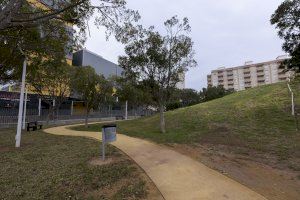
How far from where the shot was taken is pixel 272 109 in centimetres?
1988

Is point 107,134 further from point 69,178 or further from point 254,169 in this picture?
point 254,169

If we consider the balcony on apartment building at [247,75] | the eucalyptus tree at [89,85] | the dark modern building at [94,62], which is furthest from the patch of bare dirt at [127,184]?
the balcony on apartment building at [247,75]

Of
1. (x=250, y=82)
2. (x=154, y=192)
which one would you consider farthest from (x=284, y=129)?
(x=250, y=82)

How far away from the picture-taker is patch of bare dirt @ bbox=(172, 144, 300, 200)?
21.2 ft

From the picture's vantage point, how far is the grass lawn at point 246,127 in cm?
1201

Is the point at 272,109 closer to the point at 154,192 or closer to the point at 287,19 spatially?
the point at 287,19

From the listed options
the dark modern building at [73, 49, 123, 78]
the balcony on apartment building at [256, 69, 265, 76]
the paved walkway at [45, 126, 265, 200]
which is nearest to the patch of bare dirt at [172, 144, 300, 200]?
the paved walkway at [45, 126, 265, 200]

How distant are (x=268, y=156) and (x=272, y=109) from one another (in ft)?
36.1

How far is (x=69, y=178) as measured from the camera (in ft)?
25.0

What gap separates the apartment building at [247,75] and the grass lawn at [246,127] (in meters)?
83.6

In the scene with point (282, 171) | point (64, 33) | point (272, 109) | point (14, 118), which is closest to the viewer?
point (282, 171)

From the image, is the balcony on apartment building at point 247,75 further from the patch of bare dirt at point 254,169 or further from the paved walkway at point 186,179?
the paved walkway at point 186,179

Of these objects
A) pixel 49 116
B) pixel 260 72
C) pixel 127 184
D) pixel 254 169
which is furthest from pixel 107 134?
pixel 260 72

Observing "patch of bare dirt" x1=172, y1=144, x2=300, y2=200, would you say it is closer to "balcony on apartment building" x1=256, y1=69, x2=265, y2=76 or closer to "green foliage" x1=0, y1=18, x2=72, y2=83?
"green foliage" x1=0, y1=18, x2=72, y2=83
